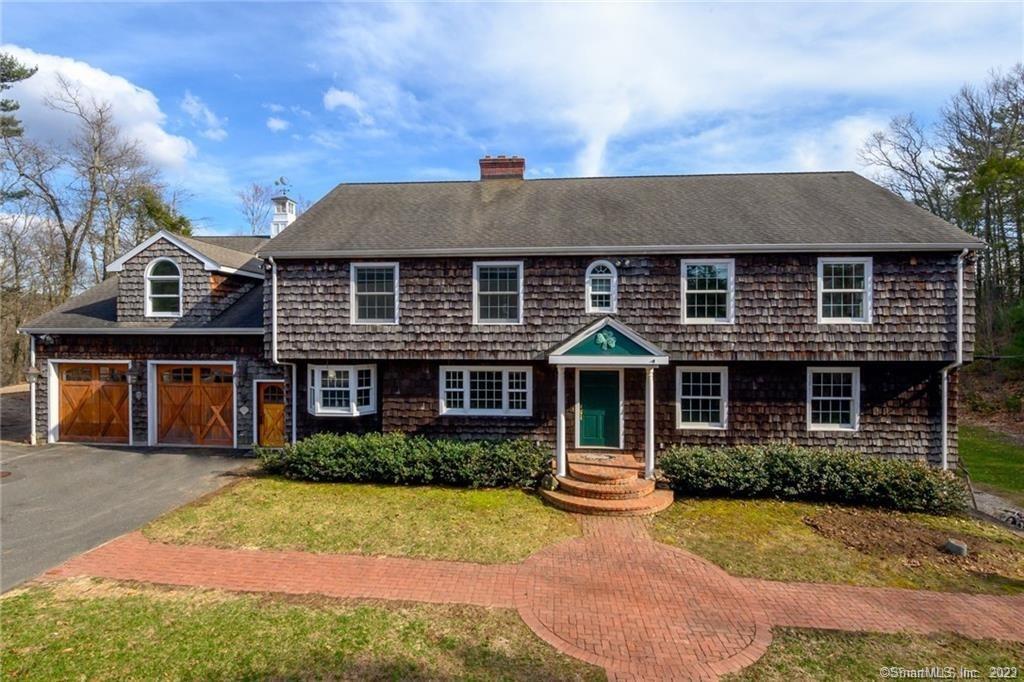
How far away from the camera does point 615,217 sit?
1249 cm

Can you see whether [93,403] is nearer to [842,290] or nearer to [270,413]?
[270,413]

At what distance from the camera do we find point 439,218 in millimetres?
13000

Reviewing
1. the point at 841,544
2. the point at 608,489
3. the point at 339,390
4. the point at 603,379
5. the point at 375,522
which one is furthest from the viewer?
the point at 339,390

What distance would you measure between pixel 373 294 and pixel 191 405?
7249 millimetres

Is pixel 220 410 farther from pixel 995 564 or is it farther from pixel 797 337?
pixel 995 564

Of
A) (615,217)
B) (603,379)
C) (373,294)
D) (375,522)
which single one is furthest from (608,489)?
(373,294)

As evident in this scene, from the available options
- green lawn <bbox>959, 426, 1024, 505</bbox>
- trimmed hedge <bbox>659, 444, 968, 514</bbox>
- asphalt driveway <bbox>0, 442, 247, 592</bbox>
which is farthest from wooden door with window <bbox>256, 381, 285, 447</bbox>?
green lawn <bbox>959, 426, 1024, 505</bbox>

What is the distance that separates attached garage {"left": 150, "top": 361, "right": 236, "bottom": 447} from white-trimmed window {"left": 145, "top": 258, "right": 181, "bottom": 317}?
5.25ft

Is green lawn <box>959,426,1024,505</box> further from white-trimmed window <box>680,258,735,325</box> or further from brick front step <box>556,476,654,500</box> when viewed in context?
brick front step <box>556,476,654,500</box>

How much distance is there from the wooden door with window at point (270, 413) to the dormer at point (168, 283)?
8.82 feet

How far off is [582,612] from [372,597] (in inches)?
105

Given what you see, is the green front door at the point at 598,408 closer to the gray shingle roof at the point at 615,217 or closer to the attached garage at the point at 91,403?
the gray shingle roof at the point at 615,217

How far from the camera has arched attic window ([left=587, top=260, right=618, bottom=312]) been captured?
37.8 feet

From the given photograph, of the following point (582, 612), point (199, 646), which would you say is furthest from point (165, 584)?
point (582, 612)
